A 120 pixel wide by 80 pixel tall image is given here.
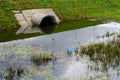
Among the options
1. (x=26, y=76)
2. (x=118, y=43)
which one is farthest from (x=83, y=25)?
(x=26, y=76)

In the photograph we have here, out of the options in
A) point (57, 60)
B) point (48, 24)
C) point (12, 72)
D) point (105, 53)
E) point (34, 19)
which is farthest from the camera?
point (48, 24)

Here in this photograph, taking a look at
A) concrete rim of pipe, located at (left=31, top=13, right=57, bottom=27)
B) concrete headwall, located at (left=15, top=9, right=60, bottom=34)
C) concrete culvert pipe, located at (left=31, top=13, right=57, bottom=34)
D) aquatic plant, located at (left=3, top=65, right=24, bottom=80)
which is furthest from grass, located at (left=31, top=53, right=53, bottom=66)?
concrete rim of pipe, located at (left=31, top=13, right=57, bottom=27)

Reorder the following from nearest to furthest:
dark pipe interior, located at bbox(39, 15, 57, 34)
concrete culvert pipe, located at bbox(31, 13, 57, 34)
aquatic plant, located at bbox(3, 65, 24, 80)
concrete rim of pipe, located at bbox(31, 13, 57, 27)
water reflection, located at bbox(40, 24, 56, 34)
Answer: aquatic plant, located at bbox(3, 65, 24, 80)
water reflection, located at bbox(40, 24, 56, 34)
dark pipe interior, located at bbox(39, 15, 57, 34)
concrete culvert pipe, located at bbox(31, 13, 57, 34)
concrete rim of pipe, located at bbox(31, 13, 57, 27)

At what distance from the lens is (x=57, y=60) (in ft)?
64.6

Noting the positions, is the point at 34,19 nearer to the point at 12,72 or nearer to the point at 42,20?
the point at 42,20

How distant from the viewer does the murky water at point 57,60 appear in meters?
17.4

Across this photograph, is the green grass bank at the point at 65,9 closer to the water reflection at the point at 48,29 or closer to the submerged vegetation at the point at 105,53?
the water reflection at the point at 48,29

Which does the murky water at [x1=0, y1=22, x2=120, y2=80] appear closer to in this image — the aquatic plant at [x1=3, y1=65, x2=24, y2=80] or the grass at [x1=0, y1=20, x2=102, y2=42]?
the aquatic plant at [x1=3, y1=65, x2=24, y2=80]

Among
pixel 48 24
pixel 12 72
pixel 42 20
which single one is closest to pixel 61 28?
pixel 48 24

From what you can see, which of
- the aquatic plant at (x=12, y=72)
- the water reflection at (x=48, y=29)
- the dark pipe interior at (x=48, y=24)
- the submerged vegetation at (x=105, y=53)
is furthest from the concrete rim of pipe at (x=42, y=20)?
the aquatic plant at (x=12, y=72)

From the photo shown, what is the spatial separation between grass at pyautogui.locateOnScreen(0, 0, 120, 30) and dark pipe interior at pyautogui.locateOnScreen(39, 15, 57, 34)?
Answer: 6.58 ft

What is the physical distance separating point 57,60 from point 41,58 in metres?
1.09

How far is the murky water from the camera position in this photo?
17386mm

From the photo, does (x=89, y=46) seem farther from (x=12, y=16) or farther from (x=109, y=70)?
(x=12, y=16)
